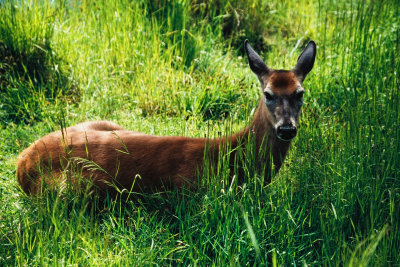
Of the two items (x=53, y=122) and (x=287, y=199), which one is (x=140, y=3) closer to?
(x=53, y=122)

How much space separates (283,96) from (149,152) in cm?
111

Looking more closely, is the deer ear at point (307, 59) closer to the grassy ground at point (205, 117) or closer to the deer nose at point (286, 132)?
the grassy ground at point (205, 117)

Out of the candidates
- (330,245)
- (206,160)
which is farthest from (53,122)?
(330,245)

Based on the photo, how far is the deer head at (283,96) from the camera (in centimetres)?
372

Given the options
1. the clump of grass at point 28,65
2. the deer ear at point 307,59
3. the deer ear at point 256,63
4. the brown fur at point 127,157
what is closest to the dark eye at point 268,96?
the brown fur at point 127,157

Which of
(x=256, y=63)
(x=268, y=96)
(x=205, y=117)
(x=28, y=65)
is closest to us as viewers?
(x=268, y=96)

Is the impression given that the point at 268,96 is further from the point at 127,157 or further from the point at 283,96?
the point at 127,157

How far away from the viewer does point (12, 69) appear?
5633mm

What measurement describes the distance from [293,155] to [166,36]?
9.99 ft

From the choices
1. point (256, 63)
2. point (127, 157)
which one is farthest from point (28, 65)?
point (256, 63)

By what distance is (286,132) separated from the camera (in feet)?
12.1

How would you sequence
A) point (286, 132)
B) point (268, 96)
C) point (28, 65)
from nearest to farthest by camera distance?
point (286, 132)
point (268, 96)
point (28, 65)

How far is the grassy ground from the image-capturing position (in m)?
3.06

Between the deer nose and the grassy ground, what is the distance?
0.25m
